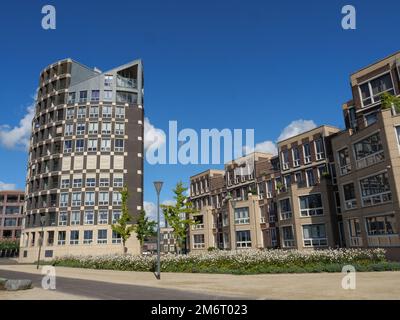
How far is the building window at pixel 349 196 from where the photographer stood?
28703 mm

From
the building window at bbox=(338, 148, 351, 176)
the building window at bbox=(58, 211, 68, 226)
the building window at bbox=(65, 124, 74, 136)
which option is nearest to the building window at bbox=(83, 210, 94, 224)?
the building window at bbox=(58, 211, 68, 226)

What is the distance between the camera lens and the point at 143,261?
1054 inches

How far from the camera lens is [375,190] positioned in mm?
25562

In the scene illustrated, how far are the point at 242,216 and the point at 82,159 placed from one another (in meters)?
28.4

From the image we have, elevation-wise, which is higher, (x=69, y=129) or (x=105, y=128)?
(x=69, y=129)

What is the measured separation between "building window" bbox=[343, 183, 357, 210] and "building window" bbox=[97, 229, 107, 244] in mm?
37389

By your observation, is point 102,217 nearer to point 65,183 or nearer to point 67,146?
point 65,183

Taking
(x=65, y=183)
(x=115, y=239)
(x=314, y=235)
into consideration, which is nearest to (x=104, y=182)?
(x=65, y=183)

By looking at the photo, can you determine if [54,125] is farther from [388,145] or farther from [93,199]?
[388,145]

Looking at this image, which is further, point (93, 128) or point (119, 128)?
point (119, 128)

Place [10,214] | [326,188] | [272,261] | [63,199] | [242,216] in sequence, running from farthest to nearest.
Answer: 1. [10,214]
2. [63,199]
3. [242,216]
4. [326,188]
5. [272,261]

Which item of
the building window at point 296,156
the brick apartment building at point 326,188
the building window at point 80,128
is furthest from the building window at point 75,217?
the building window at point 296,156

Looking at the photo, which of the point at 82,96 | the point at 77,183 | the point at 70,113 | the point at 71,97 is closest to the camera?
the point at 77,183

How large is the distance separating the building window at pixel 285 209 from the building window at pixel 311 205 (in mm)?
2009
